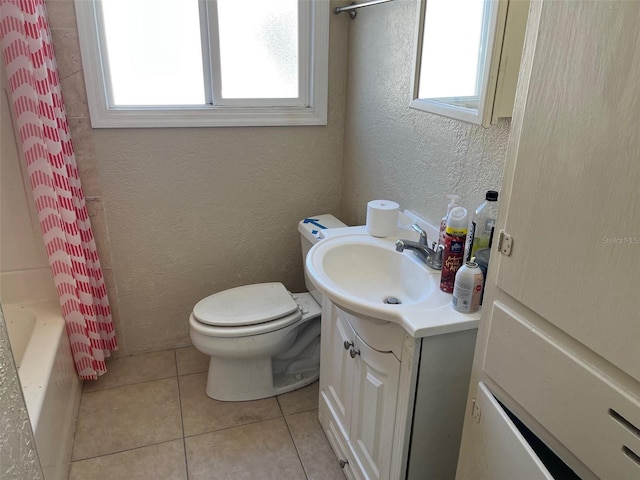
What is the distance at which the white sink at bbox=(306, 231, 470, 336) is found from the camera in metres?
1.20

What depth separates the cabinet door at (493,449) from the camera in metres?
0.85

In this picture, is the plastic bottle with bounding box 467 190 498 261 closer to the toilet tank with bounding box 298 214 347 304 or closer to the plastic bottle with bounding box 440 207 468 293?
the plastic bottle with bounding box 440 207 468 293

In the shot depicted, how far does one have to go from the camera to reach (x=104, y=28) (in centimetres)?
196

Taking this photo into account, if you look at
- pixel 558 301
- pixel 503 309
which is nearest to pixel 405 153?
pixel 503 309

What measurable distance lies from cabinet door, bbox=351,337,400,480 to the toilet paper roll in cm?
43

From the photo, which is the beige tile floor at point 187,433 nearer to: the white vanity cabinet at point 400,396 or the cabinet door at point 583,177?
the white vanity cabinet at point 400,396

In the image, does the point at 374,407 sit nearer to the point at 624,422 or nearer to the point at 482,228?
the point at 482,228

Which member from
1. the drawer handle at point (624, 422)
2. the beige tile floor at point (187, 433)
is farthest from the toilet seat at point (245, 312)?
the drawer handle at point (624, 422)

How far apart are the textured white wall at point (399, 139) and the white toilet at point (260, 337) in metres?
0.35

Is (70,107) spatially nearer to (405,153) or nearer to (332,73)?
(332,73)

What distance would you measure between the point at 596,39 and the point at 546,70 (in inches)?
3.8

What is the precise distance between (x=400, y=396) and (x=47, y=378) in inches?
48.3

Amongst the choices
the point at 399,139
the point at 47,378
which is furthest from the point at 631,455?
the point at 47,378

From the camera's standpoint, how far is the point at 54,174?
184 cm
